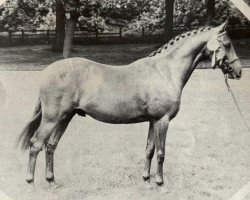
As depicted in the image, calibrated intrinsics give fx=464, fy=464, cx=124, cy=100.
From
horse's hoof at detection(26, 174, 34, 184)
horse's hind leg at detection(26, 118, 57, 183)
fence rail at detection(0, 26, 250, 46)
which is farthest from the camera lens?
fence rail at detection(0, 26, 250, 46)

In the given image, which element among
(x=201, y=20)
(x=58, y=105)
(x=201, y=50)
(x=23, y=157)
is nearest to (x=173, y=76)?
(x=201, y=50)

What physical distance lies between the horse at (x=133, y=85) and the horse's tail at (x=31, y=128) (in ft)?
0.26

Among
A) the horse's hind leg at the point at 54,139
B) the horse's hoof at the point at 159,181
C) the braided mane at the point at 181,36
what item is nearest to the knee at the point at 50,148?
the horse's hind leg at the point at 54,139

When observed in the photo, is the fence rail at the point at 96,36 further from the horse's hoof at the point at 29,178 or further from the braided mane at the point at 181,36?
the horse's hoof at the point at 29,178

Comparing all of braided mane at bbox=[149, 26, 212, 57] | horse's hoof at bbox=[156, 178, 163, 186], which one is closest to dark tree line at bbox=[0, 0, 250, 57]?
braided mane at bbox=[149, 26, 212, 57]

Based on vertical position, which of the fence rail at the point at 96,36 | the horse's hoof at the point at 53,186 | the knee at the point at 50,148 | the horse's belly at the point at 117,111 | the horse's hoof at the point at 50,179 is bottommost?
the horse's hoof at the point at 53,186

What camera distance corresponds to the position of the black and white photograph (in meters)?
3.85

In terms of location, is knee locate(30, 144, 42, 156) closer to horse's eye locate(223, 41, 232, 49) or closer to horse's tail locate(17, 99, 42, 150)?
horse's tail locate(17, 99, 42, 150)

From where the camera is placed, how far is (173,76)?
151 inches

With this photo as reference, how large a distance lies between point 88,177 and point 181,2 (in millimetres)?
1778

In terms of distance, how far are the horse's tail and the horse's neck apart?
1091 millimetres

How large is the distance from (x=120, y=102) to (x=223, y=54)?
0.93 m

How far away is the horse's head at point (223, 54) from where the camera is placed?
3.75m

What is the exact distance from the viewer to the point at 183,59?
3822mm
